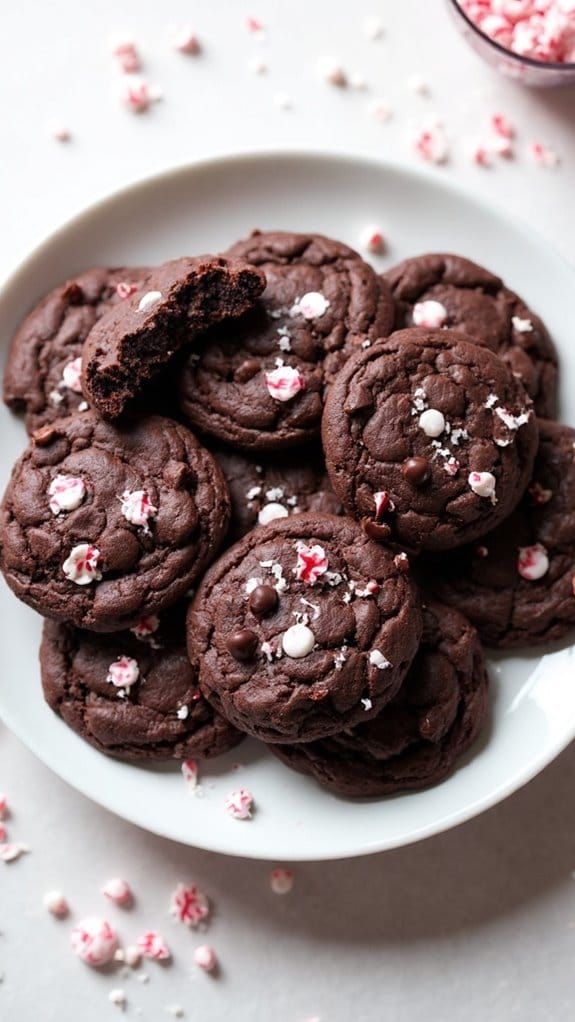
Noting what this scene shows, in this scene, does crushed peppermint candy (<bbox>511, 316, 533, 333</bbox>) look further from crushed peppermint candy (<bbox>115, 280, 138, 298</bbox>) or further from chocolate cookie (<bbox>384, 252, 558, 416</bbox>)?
crushed peppermint candy (<bbox>115, 280, 138, 298</bbox>)

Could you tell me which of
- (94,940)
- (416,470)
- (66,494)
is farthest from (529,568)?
(94,940)

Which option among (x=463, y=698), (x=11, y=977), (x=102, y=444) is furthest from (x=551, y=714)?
(x=11, y=977)

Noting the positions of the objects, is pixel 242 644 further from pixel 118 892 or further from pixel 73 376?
pixel 118 892

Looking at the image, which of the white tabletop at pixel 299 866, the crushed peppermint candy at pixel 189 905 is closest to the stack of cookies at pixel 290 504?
the white tabletop at pixel 299 866

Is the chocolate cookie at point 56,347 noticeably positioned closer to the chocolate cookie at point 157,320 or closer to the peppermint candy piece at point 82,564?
the chocolate cookie at point 157,320

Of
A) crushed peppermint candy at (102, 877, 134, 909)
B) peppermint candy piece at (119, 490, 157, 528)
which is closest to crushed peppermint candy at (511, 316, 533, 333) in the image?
peppermint candy piece at (119, 490, 157, 528)

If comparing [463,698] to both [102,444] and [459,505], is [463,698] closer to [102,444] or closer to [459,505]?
[459,505]
